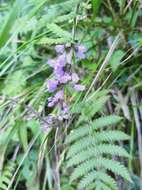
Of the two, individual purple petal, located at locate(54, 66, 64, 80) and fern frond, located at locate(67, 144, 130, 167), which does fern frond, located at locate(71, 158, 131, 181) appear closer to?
fern frond, located at locate(67, 144, 130, 167)

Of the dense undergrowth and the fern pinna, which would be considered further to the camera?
the dense undergrowth

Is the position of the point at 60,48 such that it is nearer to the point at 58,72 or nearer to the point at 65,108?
the point at 58,72

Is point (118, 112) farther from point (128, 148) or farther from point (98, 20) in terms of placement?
point (98, 20)

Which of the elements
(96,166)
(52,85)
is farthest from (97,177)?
(52,85)

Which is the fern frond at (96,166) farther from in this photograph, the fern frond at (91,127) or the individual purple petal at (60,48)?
the individual purple petal at (60,48)

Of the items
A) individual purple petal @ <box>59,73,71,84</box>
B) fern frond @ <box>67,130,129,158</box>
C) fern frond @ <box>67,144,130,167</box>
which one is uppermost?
individual purple petal @ <box>59,73,71,84</box>

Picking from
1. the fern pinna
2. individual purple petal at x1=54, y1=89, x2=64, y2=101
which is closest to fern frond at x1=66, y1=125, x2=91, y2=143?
the fern pinna

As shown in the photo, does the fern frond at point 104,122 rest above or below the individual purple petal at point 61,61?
below

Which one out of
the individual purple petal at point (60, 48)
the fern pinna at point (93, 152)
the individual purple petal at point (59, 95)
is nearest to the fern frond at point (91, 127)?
the fern pinna at point (93, 152)
